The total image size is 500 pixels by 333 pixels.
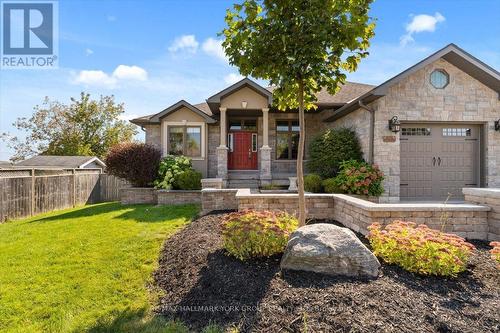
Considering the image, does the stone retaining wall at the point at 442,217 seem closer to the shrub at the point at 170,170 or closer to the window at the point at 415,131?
the window at the point at 415,131

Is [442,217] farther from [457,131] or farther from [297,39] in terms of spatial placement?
[457,131]

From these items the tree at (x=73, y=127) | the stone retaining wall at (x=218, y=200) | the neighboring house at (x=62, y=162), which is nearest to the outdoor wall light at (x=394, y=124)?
the stone retaining wall at (x=218, y=200)

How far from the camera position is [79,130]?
25109mm

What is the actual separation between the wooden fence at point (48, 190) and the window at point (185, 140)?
4.28 meters

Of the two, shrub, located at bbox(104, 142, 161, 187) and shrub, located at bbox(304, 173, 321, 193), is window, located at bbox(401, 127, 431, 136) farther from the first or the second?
shrub, located at bbox(104, 142, 161, 187)

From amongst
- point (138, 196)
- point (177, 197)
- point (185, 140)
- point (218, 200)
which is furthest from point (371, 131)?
point (138, 196)

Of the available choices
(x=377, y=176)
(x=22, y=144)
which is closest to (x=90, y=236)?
(x=377, y=176)

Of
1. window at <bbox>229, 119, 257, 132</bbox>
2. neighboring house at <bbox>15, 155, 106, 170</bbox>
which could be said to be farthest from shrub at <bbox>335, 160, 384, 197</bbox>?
neighboring house at <bbox>15, 155, 106, 170</bbox>

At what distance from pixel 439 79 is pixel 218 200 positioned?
319 inches

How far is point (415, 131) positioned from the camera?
358 inches

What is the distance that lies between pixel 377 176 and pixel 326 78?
5.14 m

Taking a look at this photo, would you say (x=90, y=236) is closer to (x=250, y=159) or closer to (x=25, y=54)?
(x=25, y=54)

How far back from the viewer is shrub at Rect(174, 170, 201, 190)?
9.91 meters

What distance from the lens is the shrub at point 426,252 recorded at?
3293 mm
